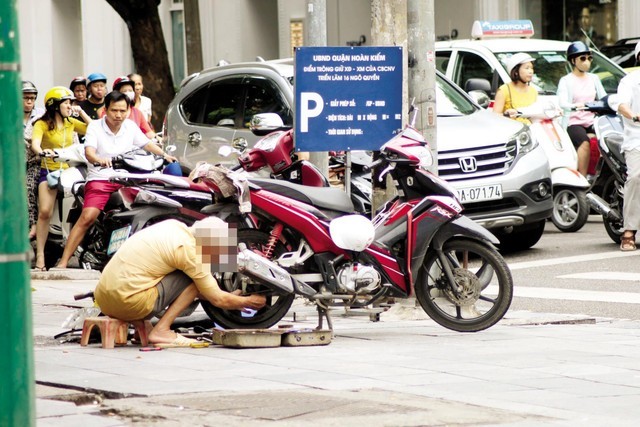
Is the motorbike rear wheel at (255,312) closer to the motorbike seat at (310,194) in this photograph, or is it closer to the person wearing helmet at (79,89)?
the motorbike seat at (310,194)

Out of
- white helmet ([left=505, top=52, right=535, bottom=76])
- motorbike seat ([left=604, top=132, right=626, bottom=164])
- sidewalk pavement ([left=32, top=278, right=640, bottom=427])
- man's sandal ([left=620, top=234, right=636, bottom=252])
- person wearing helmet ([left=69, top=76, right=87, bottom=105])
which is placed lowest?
man's sandal ([left=620, top=234, right=636, bottom=252])

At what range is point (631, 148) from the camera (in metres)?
13.7

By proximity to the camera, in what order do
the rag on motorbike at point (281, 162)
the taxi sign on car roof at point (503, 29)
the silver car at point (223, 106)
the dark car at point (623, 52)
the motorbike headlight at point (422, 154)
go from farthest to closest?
the dark car at point (623, 52), the taxi sign on car roof at point (503, 29), the silver car at point (223, 106), the rag on motorbike at point (281, 162), the motorbike headlight at point (422, 154)

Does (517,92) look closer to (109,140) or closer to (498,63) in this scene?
(498,63)

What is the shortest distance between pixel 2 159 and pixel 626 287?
27.2ft

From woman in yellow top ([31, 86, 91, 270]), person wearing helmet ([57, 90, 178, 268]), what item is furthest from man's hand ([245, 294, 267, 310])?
woman in yellow top ([31, 86, 91, 270])

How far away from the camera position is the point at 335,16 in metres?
32.9

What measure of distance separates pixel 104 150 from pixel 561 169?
514 centimetres

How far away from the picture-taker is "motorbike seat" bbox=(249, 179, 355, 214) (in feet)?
30.1

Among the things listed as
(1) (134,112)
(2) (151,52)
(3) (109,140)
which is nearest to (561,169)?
(1) (134,112)

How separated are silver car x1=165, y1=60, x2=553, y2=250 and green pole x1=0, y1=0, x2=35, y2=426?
9.41 metres

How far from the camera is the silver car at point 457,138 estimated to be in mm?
13617

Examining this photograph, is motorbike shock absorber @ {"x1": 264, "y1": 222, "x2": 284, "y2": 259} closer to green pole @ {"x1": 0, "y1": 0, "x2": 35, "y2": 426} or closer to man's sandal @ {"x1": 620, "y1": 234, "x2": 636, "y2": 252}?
green pole @ {"x1": 0, "y1": 0, "x2": 35, "y2": 426}

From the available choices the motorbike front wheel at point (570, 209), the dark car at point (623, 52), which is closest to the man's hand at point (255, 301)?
the motorbike front wheel at point (570, 209)
